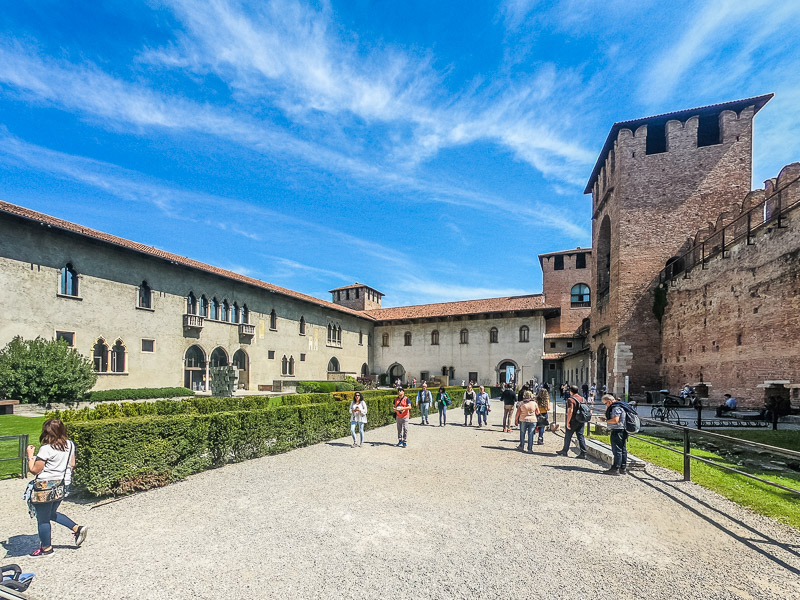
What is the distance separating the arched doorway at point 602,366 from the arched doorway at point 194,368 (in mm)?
23876

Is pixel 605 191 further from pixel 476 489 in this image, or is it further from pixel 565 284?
pixel 476 489

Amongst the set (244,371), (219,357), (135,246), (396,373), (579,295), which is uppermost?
(135,246)

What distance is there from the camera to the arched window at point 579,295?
140ft

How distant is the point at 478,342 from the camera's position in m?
38.4

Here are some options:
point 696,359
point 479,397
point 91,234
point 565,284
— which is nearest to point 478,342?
point 565,284

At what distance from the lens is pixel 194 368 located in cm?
2500

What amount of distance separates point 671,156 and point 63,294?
1218 inches

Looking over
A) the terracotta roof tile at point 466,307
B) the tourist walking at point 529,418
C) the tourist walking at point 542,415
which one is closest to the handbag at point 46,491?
the tourist walking at point 529,418

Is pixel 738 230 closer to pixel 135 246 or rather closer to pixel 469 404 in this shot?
pixel 469 404

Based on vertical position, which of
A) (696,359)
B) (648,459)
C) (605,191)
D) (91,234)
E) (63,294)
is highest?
(605,191)

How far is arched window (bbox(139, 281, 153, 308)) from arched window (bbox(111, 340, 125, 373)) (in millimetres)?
2311

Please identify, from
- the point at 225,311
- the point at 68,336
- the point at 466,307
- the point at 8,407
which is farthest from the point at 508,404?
the point at 466,307

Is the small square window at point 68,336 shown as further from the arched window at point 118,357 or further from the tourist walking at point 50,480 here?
the tourist walking at point 50,480

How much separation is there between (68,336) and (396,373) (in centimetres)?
2769
